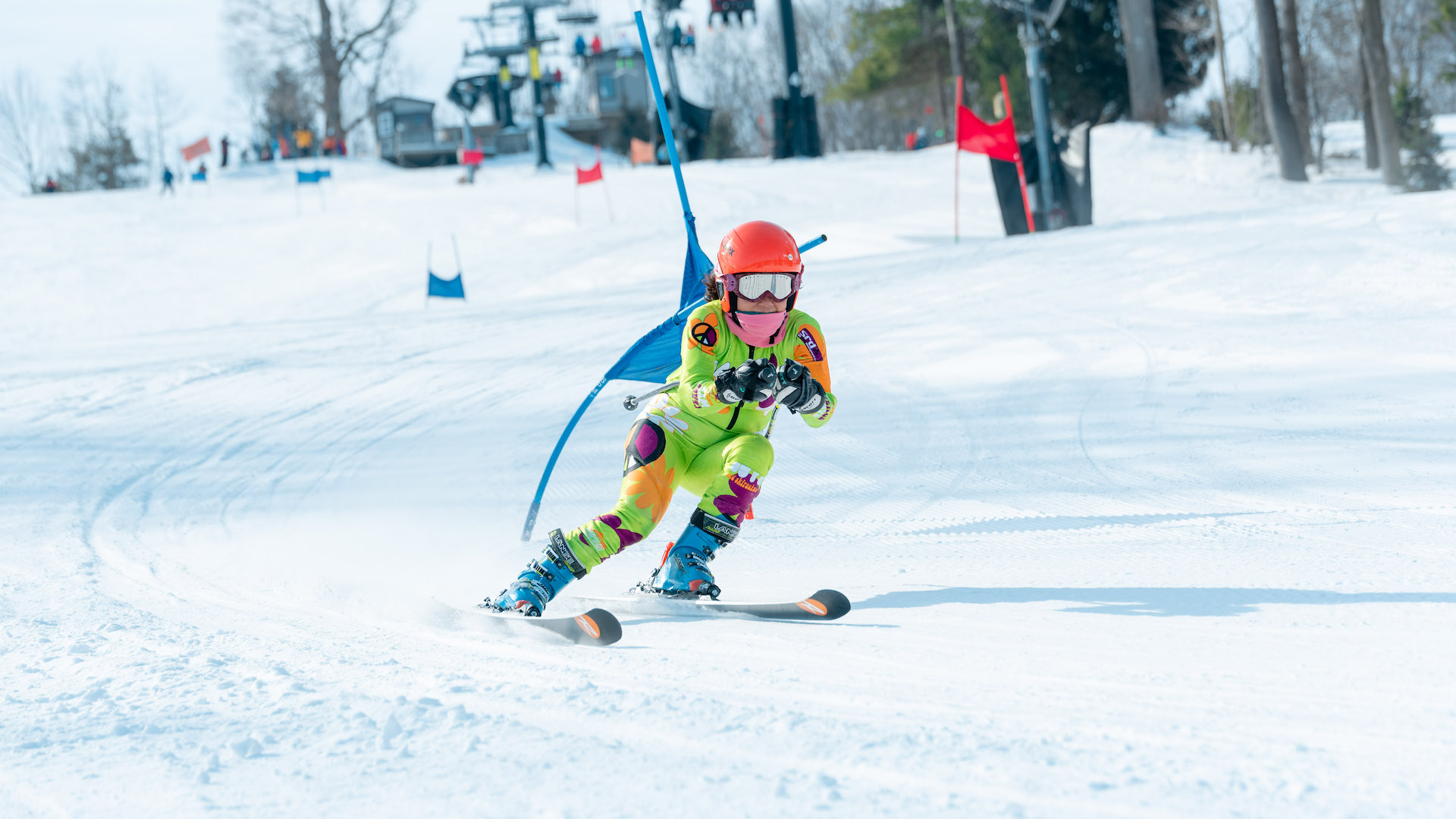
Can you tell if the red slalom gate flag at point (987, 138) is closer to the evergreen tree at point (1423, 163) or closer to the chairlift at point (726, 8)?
the evergreen tree at point (1423, 163)

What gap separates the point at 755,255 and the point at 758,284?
10 centimetres

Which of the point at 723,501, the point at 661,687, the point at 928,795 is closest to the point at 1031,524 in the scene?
the point at 723,501

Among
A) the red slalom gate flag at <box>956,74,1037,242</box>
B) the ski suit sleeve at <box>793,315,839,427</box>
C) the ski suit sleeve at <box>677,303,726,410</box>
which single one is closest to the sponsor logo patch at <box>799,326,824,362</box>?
the ski suit sleeve at <box>793,315,839,427</box>

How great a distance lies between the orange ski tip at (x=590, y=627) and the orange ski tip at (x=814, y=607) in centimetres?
67

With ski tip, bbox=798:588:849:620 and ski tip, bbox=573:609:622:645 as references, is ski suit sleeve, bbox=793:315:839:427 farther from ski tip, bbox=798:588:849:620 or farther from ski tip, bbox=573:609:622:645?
Result: ski tip, bbox=573:609:622:645

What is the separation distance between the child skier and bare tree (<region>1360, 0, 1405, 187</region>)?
76.3 feet

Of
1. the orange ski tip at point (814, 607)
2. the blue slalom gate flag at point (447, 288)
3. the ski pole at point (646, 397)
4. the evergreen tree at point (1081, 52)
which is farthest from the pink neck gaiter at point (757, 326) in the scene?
the evergreen tree at point (1081, 52)

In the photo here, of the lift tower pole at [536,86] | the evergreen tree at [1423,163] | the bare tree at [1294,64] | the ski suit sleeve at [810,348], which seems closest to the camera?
the ski suit sleeve at [810,348]

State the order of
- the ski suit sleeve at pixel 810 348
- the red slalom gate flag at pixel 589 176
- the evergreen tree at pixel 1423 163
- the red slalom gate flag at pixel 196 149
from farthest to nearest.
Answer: the red slalom gate flag at pixel 196 149 → the red slalom gate flag at pixel 589 176 → the evergreen tree at pixel 1423 163 → the ski suit sleeve at pixel 810 348

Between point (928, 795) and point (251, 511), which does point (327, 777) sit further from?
point (251, 511)

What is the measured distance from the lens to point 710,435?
4.09 meters

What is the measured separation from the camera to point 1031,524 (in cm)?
493

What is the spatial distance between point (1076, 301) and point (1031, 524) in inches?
224

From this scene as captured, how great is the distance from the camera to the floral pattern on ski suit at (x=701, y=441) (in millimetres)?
3945
